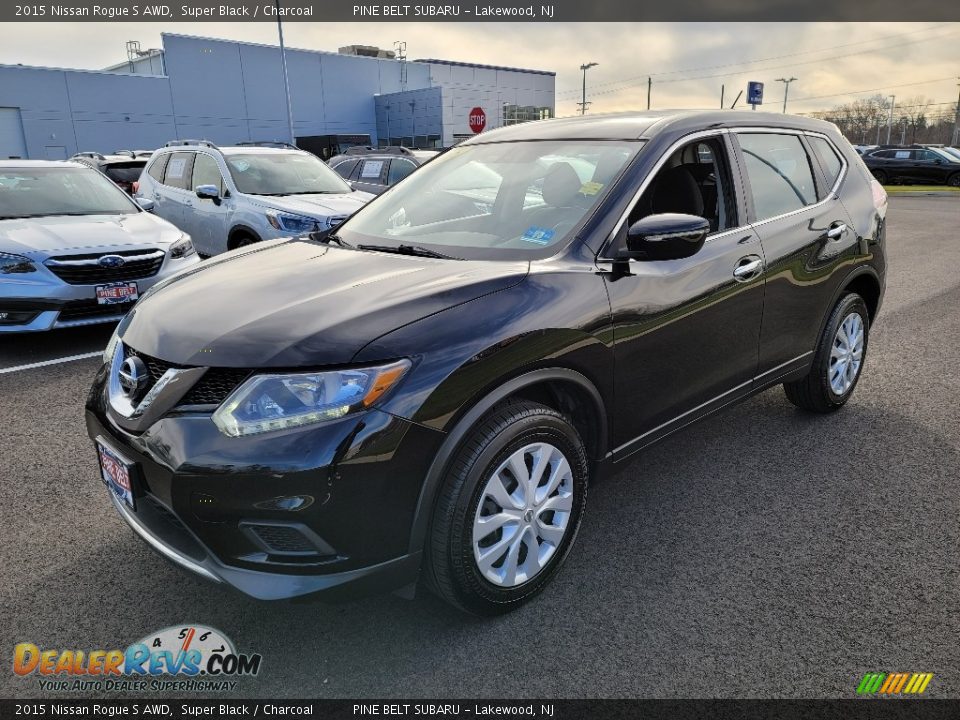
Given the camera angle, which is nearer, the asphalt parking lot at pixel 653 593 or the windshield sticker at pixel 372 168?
the asphalt parking lot at pixel 653 593

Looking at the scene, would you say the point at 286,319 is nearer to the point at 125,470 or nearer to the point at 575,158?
the point at 125,470

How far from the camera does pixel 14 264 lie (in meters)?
5.59

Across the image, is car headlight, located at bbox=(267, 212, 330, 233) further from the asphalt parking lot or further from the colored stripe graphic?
the colored stripe graphic

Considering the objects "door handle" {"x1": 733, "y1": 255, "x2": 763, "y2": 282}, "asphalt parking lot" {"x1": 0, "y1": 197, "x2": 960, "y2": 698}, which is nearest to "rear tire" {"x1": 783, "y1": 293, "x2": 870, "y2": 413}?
"asphalt parking lot" {"x1": 0, "y1": 197, "x2": 960, "y2": 698}

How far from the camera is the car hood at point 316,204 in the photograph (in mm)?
7680

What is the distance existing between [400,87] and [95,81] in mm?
22356

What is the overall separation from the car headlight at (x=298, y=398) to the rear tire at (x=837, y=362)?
3.04 m


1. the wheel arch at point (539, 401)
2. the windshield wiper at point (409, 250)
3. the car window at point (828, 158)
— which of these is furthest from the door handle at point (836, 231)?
the windshield wiper at point (409, 250)

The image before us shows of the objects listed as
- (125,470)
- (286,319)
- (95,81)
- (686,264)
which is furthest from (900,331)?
(95,81)

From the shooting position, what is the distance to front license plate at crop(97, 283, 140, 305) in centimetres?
585

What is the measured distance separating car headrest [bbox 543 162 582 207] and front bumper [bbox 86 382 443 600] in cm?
134

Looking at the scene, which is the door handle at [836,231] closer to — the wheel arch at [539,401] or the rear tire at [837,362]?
the rear tire at [837,362]

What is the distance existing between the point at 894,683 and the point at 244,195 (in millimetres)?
7712

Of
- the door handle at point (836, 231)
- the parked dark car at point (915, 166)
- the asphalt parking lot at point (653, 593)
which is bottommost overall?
the parked dark car at point (915, 166)
